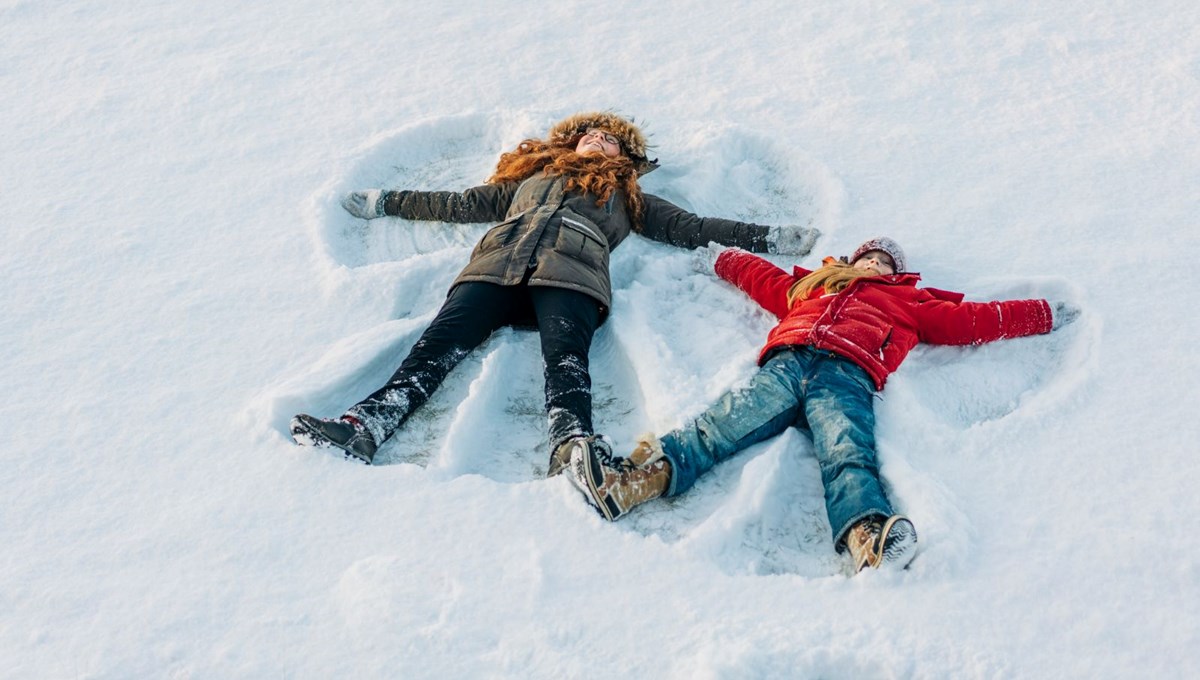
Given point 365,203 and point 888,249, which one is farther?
point 365,203

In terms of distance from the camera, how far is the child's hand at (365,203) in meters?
4.34

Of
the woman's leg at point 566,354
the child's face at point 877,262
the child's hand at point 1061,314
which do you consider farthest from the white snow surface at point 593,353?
the child's face at point 877,262

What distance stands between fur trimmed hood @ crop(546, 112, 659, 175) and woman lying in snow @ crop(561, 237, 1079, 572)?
0.79 m

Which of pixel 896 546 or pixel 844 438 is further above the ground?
pixel 844 438

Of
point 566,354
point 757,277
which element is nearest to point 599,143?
point 757,277

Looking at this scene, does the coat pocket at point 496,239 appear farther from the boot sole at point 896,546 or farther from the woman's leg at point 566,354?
the boot sole at point 896,546

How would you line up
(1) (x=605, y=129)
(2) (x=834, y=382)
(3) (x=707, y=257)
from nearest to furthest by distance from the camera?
(2) (x=834, y=382) → (3) (x=707, y=257) → (1) (x=605, y=129)

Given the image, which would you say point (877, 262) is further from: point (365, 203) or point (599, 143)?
point (365, 203)

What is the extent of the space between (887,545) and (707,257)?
1706 millimetres

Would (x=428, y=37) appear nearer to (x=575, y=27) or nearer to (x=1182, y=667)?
(x=575, y=27)

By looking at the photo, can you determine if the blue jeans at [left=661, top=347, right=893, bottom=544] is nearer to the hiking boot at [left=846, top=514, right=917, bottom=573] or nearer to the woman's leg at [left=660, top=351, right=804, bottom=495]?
the woman's leg at [left=660, top=351, right=804, bottom=495]

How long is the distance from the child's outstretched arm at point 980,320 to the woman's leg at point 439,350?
5.20 ft

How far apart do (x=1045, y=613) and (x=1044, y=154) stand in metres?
2.71

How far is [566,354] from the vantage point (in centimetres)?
332
